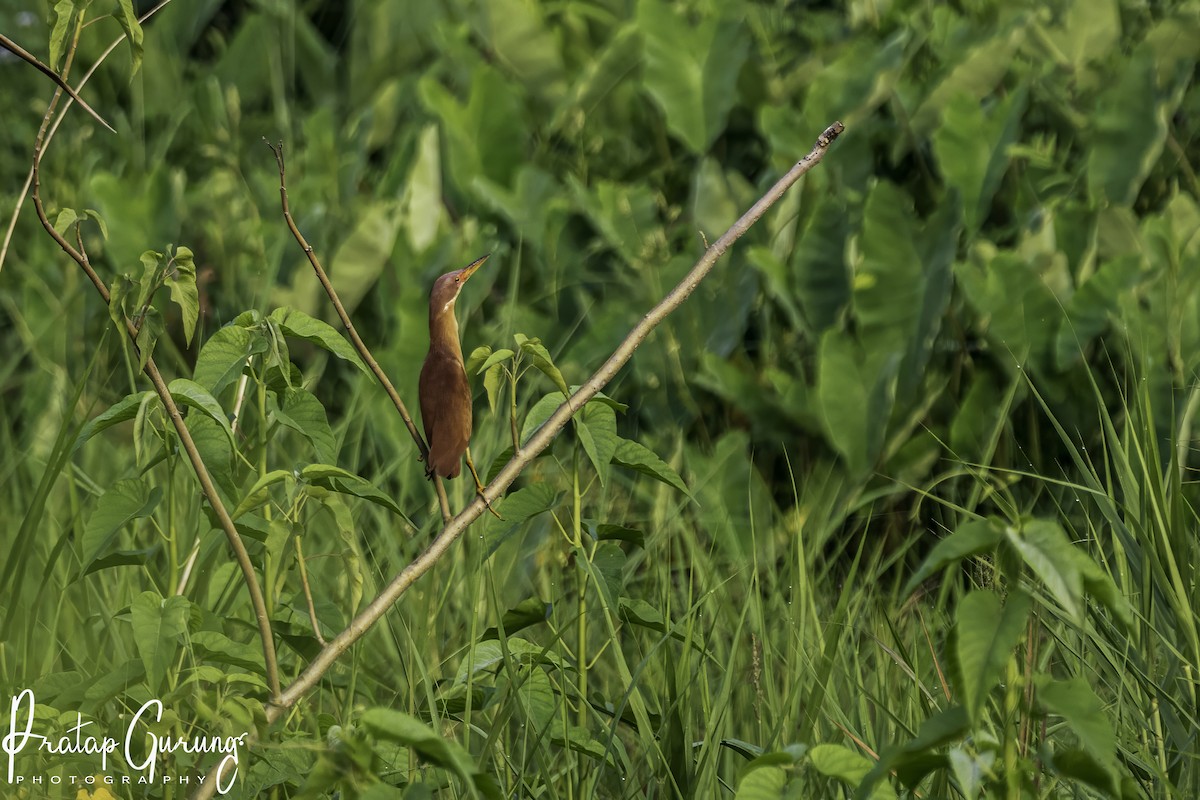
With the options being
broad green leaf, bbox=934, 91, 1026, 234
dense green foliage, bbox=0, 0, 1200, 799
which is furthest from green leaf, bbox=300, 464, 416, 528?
broad green leaf, bbox=934, 91, 1026, 234

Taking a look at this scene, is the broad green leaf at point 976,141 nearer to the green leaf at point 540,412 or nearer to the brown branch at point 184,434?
the green leaf at point 540,412

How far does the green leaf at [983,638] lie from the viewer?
4.04 ft

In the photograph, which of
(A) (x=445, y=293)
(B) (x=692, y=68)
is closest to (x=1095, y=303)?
(B) (x=692, y=68)

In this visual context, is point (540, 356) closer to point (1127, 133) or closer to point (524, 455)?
point (524, 455)

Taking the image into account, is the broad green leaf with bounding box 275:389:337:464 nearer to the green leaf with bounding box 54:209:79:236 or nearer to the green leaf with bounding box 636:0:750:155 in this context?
the green leaf with bounding box 54:209:79:236

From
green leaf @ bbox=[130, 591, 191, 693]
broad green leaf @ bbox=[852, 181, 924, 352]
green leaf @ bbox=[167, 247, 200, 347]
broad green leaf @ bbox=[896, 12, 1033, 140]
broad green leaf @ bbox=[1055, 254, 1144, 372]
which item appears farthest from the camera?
broad green leaf @ bbox=[896, 12, 1033, 140]

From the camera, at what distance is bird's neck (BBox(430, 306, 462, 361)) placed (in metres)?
1.66

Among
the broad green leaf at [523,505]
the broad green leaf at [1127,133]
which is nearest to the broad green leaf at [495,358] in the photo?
the broad green leaf at [523,505]

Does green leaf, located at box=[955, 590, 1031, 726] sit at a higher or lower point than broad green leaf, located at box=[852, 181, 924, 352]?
higher

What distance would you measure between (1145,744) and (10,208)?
3.75 m

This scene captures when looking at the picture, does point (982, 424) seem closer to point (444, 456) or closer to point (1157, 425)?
point (1157, 425)

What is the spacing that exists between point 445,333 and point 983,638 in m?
0.72

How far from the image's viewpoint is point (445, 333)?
167 centimetres

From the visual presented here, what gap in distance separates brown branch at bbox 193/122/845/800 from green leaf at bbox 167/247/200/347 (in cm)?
34
